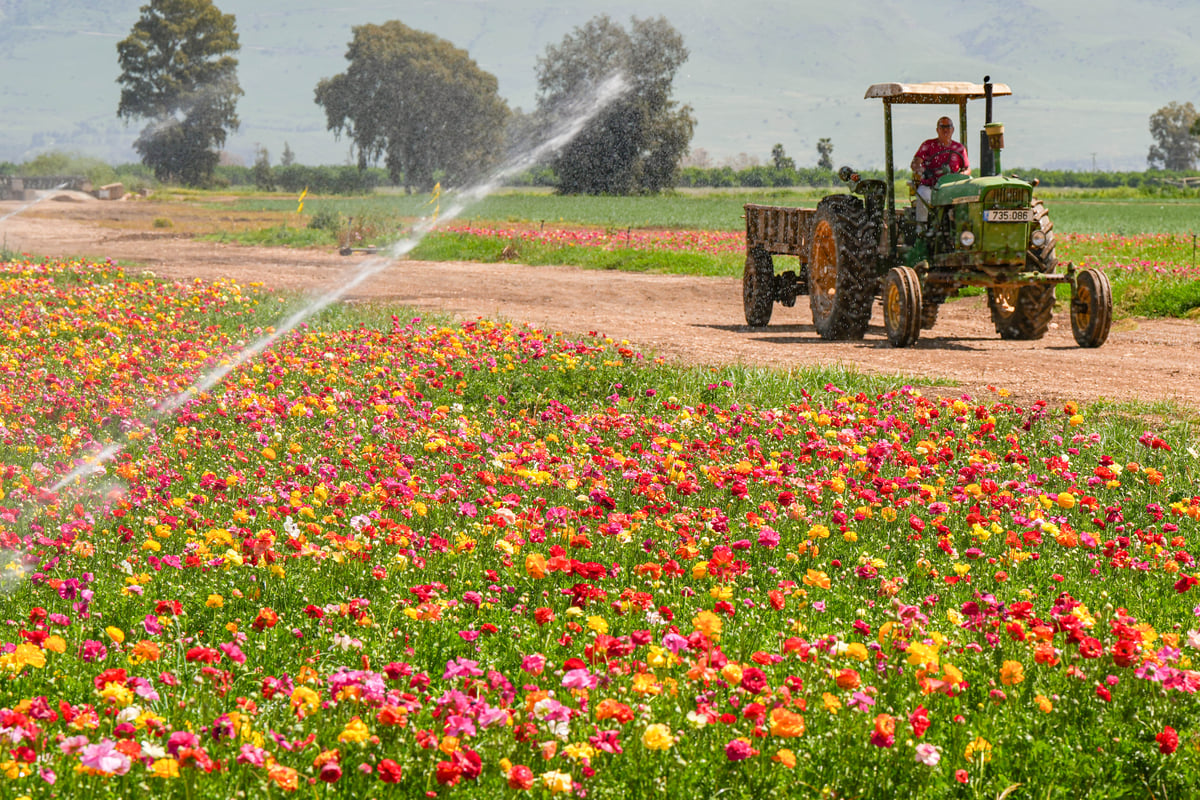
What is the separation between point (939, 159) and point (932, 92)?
0.77m

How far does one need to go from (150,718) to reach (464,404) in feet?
20.9

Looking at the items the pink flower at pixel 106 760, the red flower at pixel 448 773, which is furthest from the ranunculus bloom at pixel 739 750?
the pink flower at pixel 106 760

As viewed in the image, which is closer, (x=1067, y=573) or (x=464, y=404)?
(x=1067, y=573)

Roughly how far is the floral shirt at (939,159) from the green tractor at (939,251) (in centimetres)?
16

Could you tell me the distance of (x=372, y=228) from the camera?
3372 centimetres

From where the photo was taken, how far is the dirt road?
35.8 feet

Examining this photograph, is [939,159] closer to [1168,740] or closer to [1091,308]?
[1091,308]

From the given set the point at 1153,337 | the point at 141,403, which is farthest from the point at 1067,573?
the point at 1153,337

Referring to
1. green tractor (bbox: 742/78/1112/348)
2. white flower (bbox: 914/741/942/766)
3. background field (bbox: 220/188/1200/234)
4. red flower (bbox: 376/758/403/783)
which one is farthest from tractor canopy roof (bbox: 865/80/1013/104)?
background field (bbox: 220/188/1200/234)

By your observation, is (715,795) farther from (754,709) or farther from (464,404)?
(464,404)

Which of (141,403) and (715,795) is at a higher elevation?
(141,403)

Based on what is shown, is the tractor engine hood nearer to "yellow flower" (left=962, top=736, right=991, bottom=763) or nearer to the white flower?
"yellow flower" (left=962, top=736, right=991, bottom=763)

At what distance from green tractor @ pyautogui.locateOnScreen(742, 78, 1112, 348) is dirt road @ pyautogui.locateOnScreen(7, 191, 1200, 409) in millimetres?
397

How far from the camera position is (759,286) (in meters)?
16.1
